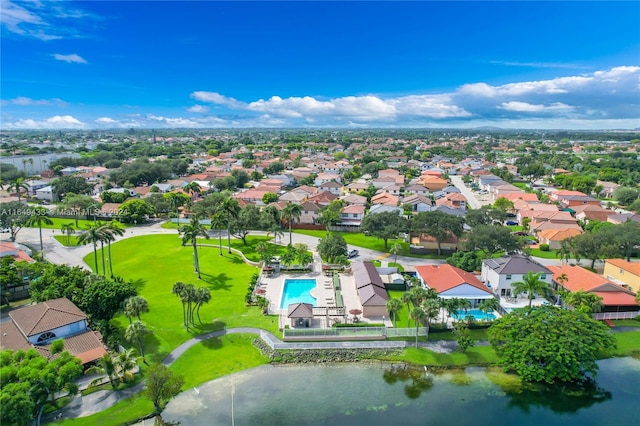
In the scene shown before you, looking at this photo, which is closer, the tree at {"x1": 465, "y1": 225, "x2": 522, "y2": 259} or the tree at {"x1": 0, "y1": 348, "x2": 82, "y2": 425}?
the tree at {"x1": 0, "y1": 348, "x2": 82, "y2": 425}

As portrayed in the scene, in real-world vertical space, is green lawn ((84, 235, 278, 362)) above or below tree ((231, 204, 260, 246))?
below

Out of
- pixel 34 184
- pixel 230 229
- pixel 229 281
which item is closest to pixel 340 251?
pixel 229 281

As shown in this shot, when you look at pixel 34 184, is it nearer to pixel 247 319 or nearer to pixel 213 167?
pixel 213 167

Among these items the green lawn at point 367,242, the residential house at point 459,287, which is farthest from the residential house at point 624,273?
the green lawn at point 367,242

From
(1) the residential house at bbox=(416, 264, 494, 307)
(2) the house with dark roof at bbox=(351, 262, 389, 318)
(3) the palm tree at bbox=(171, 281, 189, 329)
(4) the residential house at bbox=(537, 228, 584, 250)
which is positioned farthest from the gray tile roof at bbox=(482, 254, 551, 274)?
(3) the palm tree at bbox=(171, 281, 189, 329)

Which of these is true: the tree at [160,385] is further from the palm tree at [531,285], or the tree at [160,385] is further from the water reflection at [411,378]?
the palm tree at [531,285]

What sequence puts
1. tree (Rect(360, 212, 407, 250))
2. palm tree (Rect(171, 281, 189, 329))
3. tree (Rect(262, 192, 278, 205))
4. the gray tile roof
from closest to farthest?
1. palm tree (Rect(171, 281, 189, 329))
2. the gray tile roof
3. tree (Rect(360, 212, 407, 250))
4. tree (Rect(262, 192, 278, 205))

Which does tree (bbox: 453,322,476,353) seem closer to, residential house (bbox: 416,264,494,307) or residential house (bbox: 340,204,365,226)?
residential house (bbox: 416,264,494,307)

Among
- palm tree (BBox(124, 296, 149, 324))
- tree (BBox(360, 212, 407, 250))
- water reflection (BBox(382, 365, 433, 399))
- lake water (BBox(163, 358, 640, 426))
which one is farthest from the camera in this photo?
tree (BBox(360, 212, 407, 250))
